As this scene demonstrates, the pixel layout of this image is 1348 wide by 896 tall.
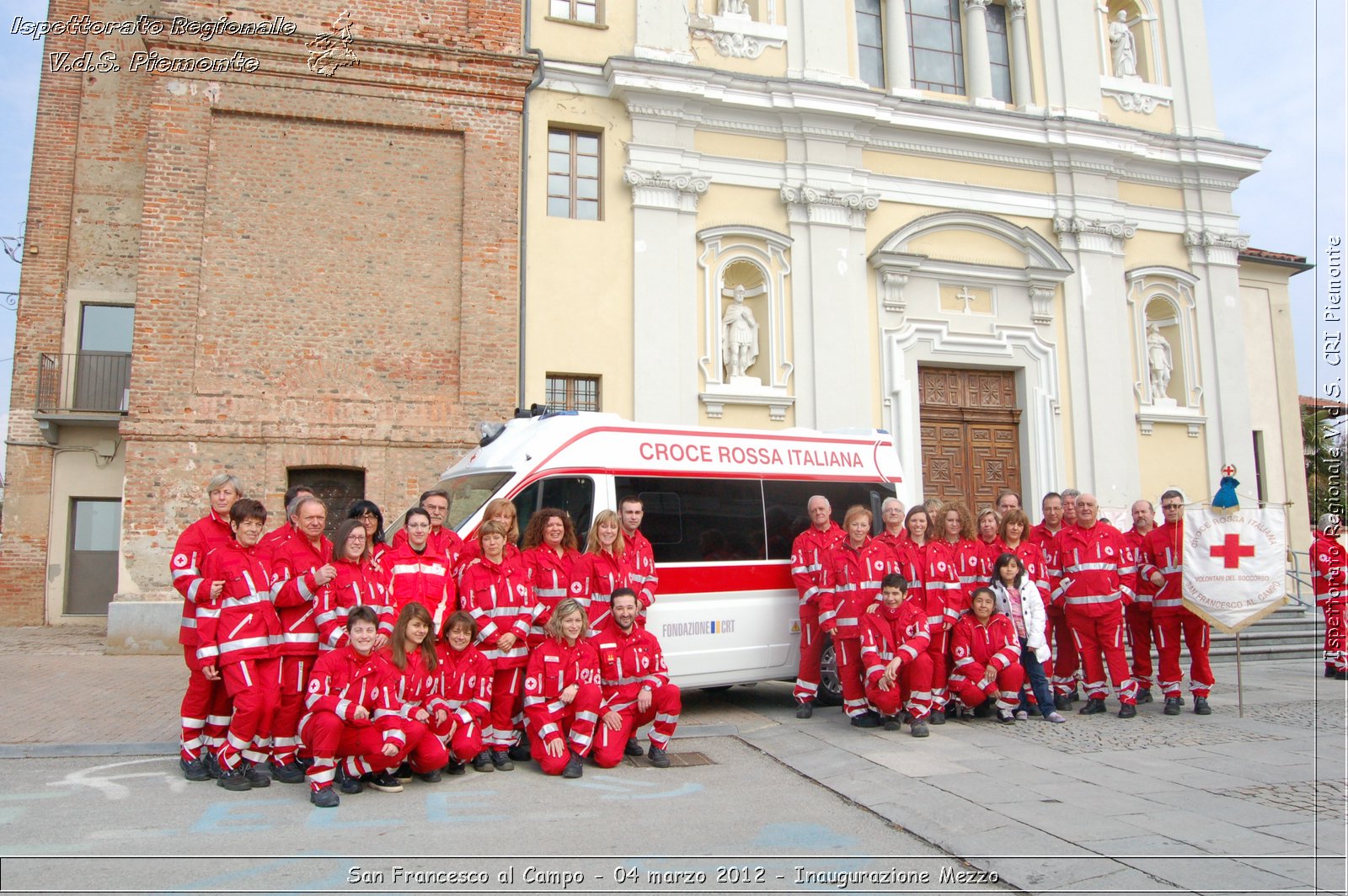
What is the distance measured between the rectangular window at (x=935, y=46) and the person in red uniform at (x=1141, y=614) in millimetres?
11191

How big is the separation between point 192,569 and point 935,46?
1654cm

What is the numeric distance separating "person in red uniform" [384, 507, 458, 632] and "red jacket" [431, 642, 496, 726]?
23cm

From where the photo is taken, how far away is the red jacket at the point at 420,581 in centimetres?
646

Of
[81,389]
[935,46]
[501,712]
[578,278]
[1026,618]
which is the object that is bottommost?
[501,712]

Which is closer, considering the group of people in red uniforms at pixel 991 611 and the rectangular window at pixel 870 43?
the group of people in red uniforms at pixel 991 611

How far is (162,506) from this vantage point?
12.4 metres

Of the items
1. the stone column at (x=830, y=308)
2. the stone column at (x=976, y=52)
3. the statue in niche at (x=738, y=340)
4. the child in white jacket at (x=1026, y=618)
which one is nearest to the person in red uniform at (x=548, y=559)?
the child in white jacket at (x=1026, y=618)

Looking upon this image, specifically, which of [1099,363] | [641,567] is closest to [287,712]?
[641,567]

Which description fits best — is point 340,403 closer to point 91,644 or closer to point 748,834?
point 91,644

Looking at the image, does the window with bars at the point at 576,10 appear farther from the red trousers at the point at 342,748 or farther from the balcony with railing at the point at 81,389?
the red trousers at the point at 342,748

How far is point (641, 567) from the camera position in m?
7.43

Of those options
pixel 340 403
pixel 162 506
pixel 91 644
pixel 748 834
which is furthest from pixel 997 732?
pixel 91 644

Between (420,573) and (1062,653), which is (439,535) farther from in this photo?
(1062,653)

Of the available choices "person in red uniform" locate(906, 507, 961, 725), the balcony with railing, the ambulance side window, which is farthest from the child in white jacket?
the balcony with railing
